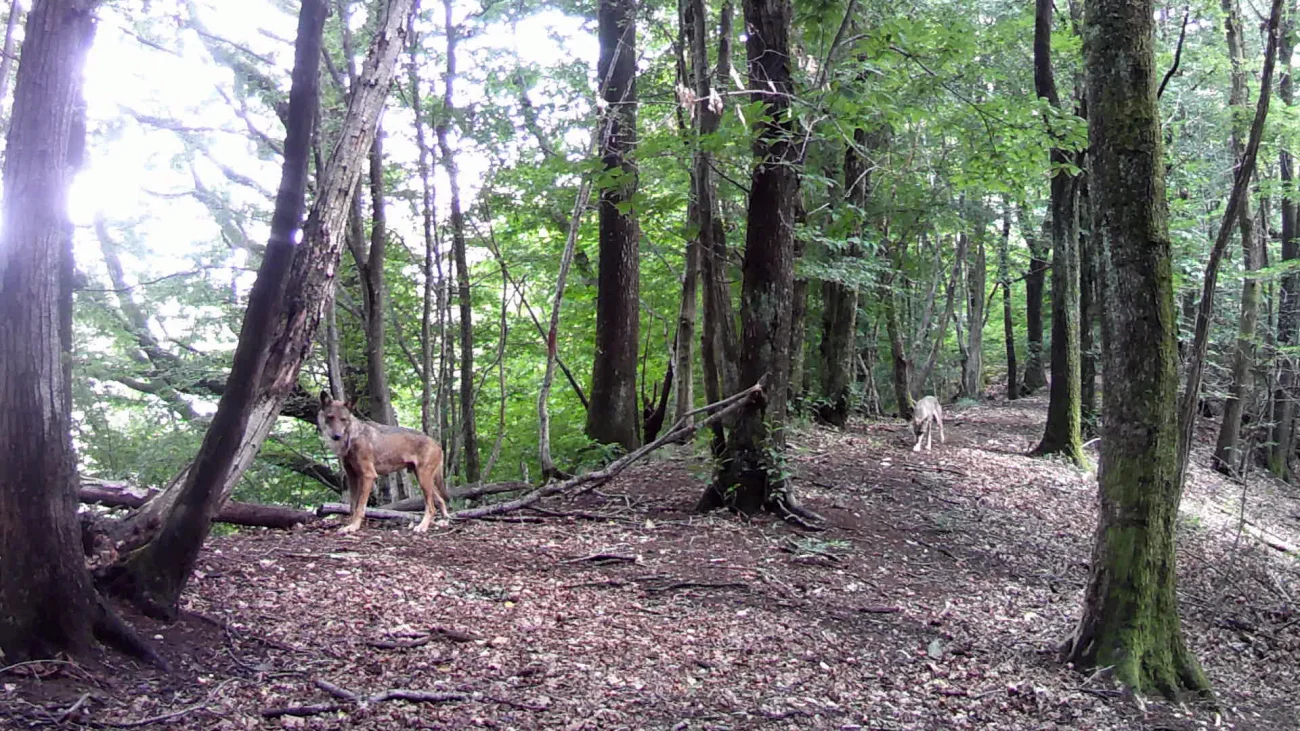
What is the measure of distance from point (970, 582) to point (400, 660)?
17.1ft

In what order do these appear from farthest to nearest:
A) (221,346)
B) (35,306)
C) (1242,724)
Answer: (221,346) < (1242,724) < (35,306)

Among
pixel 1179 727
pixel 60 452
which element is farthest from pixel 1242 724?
pixel 60 452

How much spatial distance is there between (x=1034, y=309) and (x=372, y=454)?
2175 centimetres

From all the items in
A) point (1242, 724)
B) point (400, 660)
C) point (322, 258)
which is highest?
point (322, 258)

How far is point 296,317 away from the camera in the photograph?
16.4 ft

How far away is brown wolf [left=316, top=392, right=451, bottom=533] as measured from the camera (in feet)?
26.2

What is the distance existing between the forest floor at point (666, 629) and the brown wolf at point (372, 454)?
340 millimetres

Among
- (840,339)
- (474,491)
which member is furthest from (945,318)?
(474,491)

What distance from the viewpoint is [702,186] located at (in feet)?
30.8

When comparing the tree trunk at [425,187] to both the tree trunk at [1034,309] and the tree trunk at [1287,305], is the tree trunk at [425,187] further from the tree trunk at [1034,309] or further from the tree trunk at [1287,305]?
the tree trunk at [1287,305]

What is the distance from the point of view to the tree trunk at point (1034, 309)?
2215 centimetres

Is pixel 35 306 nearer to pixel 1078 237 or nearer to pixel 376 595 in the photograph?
pixel 376 595

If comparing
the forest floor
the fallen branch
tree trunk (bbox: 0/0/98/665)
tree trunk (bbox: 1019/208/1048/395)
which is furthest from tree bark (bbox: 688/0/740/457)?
tree trunk (bbox: 1019/208/1048/395)

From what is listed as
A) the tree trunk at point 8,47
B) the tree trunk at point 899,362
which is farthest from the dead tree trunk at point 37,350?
the tree trunk at point 899,362
